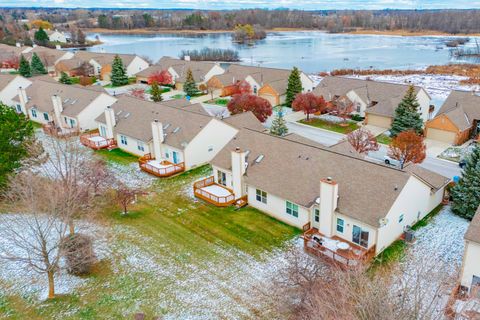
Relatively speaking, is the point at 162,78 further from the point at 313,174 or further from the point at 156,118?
the point at 313,174

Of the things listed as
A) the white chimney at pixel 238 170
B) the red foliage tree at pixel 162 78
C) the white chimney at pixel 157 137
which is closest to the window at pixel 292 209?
the white chimney at pixel 238 170

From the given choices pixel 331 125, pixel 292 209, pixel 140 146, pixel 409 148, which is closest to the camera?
pixel 292 209

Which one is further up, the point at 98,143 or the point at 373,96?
the point at 373,96

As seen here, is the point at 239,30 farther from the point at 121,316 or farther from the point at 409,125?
the point at 121,316

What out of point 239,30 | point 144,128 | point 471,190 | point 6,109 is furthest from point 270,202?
point 239,30

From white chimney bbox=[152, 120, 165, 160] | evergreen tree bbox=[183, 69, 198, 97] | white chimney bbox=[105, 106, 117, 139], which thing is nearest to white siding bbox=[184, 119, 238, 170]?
white chimney bbox=[152, 120, 165, 160]


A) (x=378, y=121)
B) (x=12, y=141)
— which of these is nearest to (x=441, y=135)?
(x=378, y=121)

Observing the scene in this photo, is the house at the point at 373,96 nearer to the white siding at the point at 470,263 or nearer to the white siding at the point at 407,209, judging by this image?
the white siding at the point at 407,209
